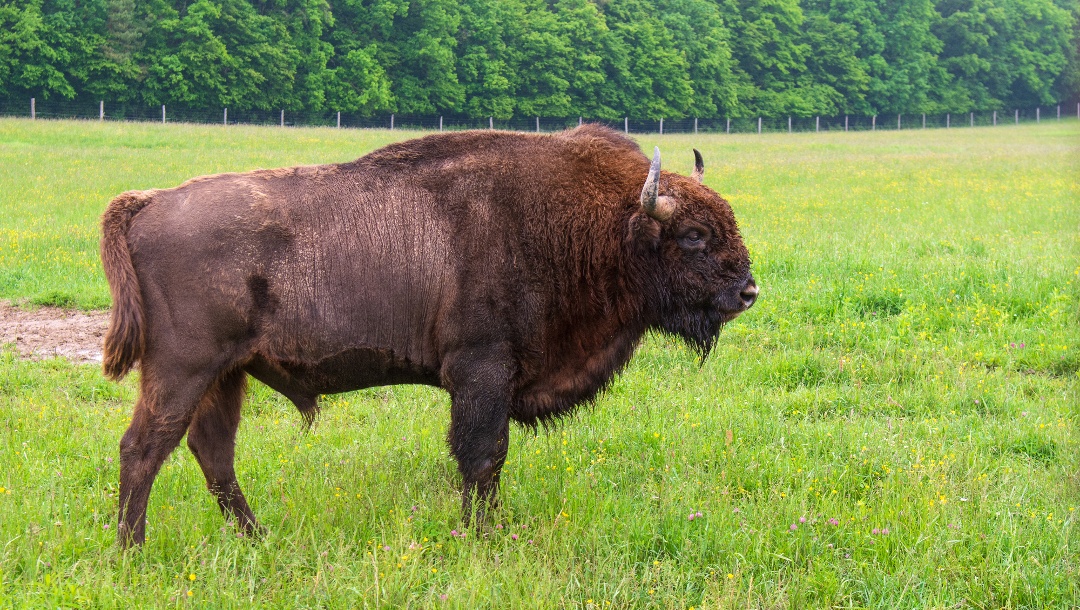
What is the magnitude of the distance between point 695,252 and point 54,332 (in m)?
6.89

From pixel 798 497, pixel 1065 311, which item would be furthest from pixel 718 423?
pixel 1065 311

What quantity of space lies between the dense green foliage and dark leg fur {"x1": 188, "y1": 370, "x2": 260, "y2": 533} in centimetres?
4235

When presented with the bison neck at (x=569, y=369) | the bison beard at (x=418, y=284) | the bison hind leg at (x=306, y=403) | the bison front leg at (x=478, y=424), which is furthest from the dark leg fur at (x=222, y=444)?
the bison neck at (x=569, y=369)

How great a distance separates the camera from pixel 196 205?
5004 millimetres

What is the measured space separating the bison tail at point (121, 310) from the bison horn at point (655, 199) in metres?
2.83

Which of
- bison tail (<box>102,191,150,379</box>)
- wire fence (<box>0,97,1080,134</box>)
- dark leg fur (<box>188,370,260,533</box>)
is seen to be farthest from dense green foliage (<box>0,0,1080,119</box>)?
bison tail (<box>102,191,150,379</box>)

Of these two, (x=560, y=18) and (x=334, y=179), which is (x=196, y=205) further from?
(x=560, y=18)

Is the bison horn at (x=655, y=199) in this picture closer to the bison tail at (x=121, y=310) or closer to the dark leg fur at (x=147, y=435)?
the dark leg fur at (x=147, y=435)

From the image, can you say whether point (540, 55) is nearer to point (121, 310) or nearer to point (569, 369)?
point (569, 369)

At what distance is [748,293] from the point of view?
5.66 m

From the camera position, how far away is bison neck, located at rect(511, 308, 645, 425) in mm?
5500

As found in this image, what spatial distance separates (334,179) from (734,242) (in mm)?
2455

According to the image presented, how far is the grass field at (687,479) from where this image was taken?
4.41 metres

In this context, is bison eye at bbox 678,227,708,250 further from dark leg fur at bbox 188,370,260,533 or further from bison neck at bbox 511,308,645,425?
dark leg fur at bbox 188,370,260,533
